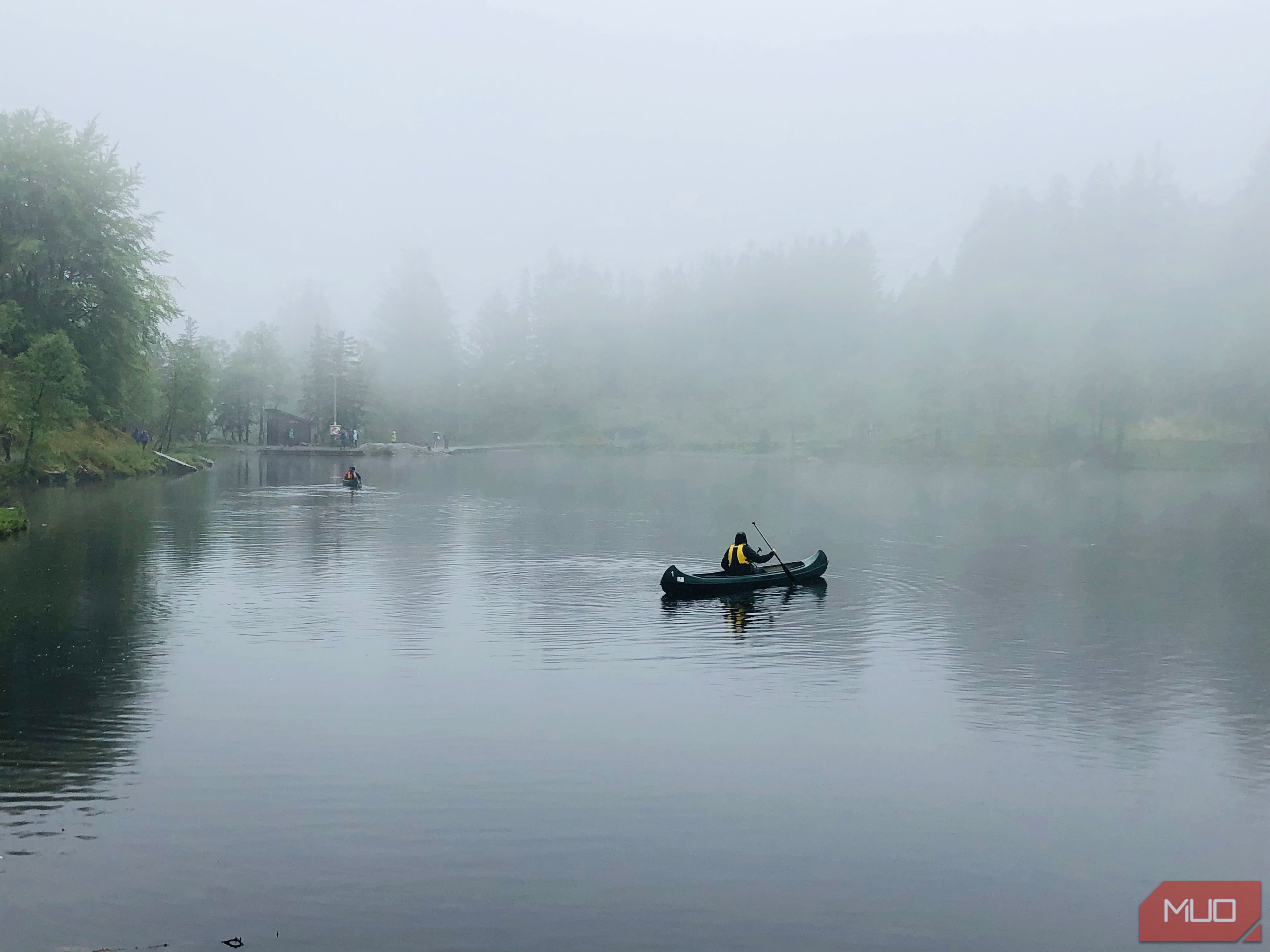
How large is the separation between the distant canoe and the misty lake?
2.98ft

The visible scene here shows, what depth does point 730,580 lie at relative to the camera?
33.6 meters

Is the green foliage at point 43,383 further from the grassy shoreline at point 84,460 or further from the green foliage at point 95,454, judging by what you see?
the grassy shoreline at point 84,460

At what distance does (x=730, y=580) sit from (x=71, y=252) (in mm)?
55741

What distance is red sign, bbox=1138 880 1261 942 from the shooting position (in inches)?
481

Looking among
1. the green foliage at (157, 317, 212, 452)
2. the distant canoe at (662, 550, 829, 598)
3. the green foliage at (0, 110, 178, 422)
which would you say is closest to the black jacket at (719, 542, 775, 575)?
the distant canoe at (662, 550, 829, 598)

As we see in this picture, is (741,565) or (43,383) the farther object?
(43,383)

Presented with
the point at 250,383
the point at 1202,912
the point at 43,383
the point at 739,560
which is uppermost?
the point at 250,383

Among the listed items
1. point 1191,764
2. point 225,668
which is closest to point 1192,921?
point 1191,764

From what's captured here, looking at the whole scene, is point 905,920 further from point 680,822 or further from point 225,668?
point 225,668

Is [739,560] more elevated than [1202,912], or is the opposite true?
[739,560]

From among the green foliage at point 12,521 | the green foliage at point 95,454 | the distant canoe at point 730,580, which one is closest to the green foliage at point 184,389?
the green foliage at point 95,454

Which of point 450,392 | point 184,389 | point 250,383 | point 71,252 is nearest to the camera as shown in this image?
point 71,252

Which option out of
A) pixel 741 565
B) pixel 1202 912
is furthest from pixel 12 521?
pixel 1202 912

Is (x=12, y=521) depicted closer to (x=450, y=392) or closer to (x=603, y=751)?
(x=603, y=751)
